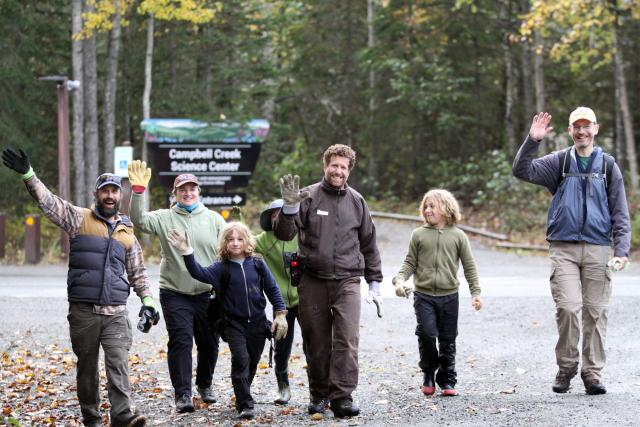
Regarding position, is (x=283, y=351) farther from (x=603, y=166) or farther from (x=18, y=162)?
(x=603, y=166)

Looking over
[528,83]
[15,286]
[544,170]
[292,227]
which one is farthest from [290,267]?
[528,83]

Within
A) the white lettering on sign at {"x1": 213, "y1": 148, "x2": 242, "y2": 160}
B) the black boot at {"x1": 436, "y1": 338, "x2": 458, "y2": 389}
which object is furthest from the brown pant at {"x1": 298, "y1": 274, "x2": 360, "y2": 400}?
the white lettering on sign at {"x1": 213, "y1": 148, "x2": 242, "y2": 160}

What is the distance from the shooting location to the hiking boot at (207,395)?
9.02 meters

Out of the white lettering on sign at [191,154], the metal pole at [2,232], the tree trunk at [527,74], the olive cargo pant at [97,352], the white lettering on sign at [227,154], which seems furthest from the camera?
the tree trunk at [527,74]

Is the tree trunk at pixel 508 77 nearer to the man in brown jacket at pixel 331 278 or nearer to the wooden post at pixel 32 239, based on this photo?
the wooden post at pixel 32 239

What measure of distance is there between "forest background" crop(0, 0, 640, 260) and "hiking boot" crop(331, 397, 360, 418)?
16.0 m


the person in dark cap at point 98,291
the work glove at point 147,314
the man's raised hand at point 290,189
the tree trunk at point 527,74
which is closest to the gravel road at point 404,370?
the person in dark cap at point 98,291

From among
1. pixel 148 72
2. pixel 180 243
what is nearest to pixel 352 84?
pixel 148 72

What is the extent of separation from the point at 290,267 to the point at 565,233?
225 centimetres

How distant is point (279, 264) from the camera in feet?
29.6

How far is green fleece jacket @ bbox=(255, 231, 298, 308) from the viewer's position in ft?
29.5

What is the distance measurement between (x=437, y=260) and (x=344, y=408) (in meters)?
1.62

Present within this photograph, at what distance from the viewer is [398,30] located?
35344 mm

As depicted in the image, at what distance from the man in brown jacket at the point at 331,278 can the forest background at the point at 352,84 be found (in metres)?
15.3
